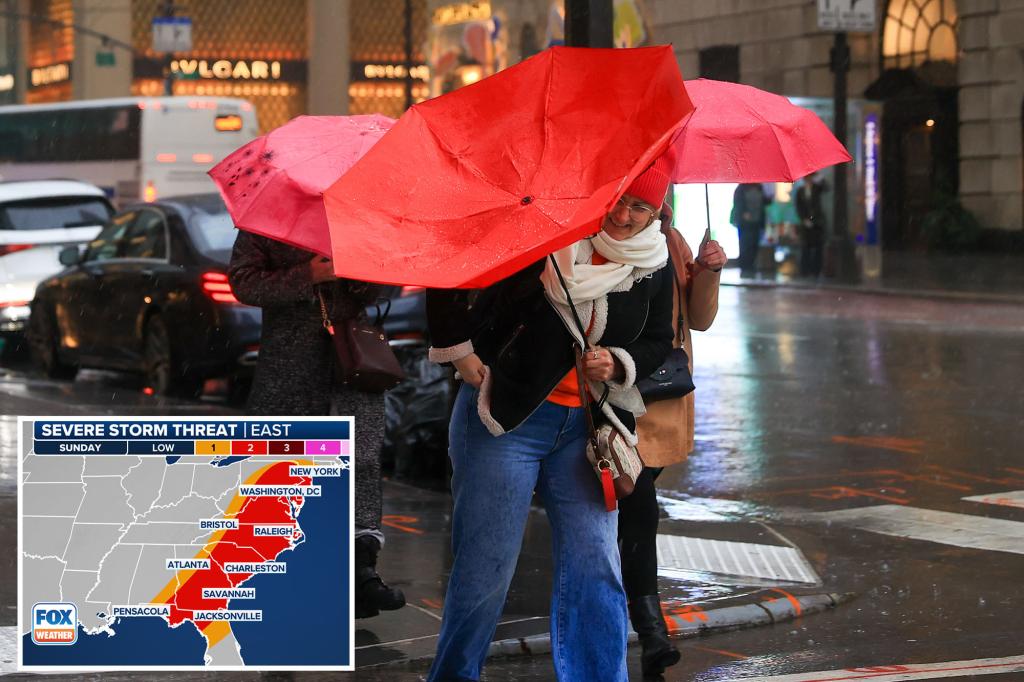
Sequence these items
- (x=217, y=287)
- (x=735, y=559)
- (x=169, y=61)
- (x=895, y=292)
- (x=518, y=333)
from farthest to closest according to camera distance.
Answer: (x=169, y=61) < (x=895, y=292) < (x=217, y=287) < (x=735, y=559) < (x=518, y=333)

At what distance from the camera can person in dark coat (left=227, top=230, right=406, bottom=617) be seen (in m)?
5.98

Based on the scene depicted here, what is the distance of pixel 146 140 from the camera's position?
3181 cm

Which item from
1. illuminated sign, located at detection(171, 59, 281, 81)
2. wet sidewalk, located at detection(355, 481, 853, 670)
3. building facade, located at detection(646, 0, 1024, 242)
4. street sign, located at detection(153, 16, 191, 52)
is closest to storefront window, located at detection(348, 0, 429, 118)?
illuminated sign, located at detection(171, 59, 281, 81)

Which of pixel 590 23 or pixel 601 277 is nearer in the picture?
pixel 601 277

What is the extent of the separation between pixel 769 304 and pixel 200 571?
21087mm

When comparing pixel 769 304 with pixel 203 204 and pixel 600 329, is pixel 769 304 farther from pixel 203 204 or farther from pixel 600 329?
pixel 600 329

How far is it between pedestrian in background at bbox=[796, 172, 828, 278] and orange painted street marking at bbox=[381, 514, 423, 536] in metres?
23.3

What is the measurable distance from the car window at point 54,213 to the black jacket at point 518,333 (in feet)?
48.6

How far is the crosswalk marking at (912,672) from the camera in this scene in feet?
18.6

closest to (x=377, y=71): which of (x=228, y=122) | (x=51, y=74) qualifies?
(x=51, y=74)

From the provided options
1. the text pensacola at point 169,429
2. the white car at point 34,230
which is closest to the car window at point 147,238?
the white car at point 34,230

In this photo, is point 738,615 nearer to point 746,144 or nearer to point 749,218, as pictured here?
point 746,144

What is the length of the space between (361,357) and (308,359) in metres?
0.30

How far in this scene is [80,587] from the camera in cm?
456
